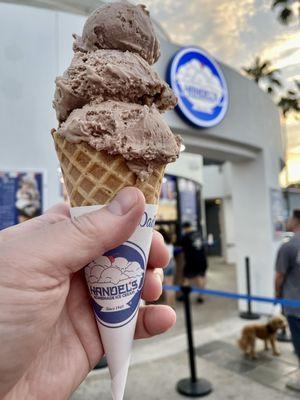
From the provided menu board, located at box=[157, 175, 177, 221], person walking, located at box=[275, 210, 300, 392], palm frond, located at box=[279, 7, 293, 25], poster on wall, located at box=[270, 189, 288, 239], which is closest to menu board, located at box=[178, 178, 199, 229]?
menu board, located at box=[157, 175, 177, 221]

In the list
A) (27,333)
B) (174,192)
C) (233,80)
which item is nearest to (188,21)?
(233,80)

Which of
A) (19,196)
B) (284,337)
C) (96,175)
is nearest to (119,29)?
→ (96,175)

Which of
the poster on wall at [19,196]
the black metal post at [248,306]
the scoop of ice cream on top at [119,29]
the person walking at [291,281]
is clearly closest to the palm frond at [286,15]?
the black metal post at [248,306]

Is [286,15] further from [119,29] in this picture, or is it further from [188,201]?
[119,29]

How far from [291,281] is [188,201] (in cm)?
720

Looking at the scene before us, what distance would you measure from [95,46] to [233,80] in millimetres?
5677

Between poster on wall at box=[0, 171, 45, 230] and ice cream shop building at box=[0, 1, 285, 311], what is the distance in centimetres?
7

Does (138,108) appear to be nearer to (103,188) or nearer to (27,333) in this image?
Result: (103,188)

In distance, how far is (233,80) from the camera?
6.71 meters

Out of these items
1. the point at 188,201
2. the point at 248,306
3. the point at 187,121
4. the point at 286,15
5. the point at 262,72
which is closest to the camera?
the point at 187,121

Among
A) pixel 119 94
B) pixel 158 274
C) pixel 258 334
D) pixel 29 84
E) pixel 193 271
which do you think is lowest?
pixel 258 334

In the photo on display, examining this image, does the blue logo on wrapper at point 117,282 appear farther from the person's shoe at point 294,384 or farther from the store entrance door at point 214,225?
the store entrance door at point 214,225

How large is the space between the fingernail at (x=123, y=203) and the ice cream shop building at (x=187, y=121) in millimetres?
3326

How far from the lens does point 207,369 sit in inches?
189
